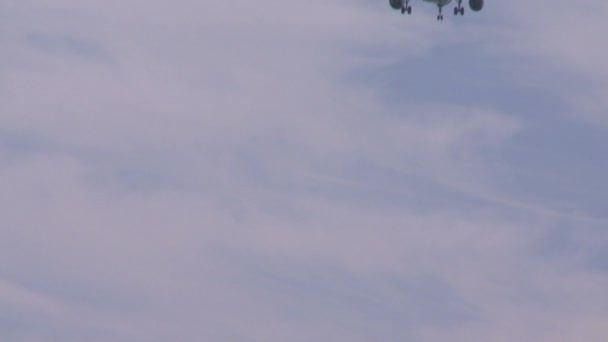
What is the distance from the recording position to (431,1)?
103m

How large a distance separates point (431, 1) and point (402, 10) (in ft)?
13.4

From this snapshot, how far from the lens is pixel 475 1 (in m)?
103

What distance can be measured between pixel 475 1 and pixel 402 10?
9.86 m

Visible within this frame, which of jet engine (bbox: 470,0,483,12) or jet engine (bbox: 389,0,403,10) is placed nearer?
jet engine (bbox: 389,0,403,10)

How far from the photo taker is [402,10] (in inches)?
4031

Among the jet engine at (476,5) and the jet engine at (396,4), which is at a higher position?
the jet engine at (476,5)

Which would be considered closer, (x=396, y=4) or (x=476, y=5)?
(x=396, y=4)

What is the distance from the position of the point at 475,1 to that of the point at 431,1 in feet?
19.3

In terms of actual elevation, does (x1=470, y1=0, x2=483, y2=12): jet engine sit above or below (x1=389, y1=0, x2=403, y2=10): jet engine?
above

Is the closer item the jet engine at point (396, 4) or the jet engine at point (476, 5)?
the jet engine at point (396, 4)

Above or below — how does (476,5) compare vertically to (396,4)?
above
